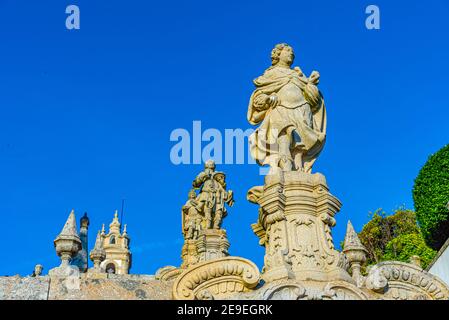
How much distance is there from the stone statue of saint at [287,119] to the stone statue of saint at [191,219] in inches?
283

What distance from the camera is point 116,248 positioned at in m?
76.5

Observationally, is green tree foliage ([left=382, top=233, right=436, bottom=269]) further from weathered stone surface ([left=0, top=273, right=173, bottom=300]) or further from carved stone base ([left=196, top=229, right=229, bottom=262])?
weathered stone surface ([left=0, top=273, right=173, bottom=300])

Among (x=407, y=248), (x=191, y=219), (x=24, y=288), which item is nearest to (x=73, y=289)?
(x=24, y=288)

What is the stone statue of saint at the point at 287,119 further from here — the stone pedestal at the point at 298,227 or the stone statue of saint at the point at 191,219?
the stone statue of saint at the point at 191,219

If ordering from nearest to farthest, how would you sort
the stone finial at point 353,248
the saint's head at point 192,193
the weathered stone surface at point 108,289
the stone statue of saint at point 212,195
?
the weathered stone surface at point 108,289 < the stone finial at point 353,248 < the stone statue of saint at point 212,195 < the saint's head at point 192,193

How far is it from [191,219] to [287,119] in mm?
8177

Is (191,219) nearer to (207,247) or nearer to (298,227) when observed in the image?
(207,247)

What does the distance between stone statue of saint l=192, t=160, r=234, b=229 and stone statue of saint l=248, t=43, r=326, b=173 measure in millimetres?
6646

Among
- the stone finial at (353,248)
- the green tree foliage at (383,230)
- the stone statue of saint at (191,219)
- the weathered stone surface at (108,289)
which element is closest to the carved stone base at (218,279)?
the weathered stone surface at (108,289)

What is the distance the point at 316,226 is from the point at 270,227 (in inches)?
26.5

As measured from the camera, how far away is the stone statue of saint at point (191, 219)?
16094mm

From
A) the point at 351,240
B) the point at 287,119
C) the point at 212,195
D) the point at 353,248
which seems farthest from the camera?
the point at 212,195
